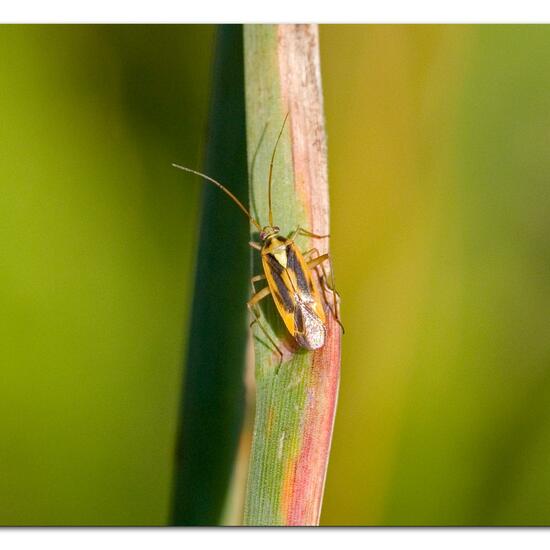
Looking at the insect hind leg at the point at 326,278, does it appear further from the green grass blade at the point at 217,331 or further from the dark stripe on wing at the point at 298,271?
the green grass blade at the point at 217,331

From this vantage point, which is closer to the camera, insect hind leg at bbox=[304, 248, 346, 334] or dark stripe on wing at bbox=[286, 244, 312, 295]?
insect hind leg at bbox=[304, 248, 346, 334]

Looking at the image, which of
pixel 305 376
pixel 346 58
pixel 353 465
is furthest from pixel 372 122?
pixel 353 465

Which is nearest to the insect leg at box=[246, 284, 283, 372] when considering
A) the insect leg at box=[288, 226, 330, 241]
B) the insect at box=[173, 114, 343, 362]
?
the insect at box=[173, 114, 343, 362]

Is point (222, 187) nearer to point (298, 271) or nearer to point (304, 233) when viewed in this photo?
point (304, 233)

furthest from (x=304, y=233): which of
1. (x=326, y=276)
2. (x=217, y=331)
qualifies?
(x=217, y=331)

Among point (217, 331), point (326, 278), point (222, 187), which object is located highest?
point (222, 187)

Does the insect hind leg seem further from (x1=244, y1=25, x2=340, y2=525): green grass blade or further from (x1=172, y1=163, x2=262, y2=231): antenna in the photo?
(x1=172, y1=163, x2=262, y2=231): antenna
